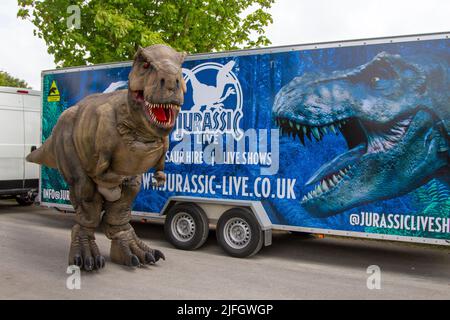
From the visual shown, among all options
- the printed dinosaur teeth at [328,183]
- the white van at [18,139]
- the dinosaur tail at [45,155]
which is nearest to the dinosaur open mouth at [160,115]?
the dinosaur tail at [45,155]

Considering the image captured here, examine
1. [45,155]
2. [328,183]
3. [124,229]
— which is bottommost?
[124,229]

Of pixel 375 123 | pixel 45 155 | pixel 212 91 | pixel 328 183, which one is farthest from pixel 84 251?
pixel 375 123

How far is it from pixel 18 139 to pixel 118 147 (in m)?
7.41

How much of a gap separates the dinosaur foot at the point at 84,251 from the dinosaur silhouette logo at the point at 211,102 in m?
2.63

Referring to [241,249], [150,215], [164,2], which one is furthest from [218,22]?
[241,249]

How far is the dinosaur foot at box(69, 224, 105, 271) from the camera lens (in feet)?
21.6

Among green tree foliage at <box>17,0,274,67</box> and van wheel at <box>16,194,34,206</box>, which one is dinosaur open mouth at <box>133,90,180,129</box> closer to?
green tree foliage at <box>17,0,274,67</box>

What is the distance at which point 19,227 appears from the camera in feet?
34.4

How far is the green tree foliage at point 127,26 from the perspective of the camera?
1196cm

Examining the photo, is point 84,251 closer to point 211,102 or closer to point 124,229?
point 124,229

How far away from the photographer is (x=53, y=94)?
34.4 ft

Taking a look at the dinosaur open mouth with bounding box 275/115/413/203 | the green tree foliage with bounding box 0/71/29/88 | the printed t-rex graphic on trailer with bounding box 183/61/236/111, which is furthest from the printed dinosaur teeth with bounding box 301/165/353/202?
the green tree foliage with bounding box 0/71/29/88
